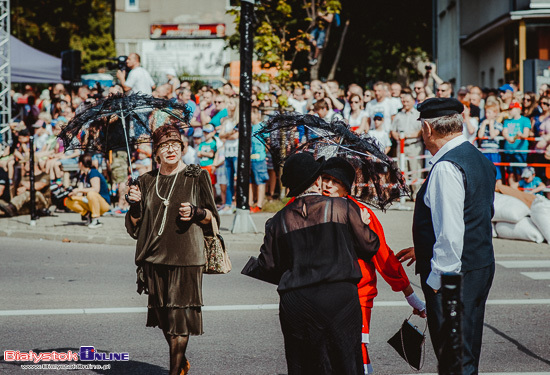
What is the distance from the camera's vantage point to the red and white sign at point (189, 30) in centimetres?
5647

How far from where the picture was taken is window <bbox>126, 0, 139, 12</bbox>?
A: 56938 mm

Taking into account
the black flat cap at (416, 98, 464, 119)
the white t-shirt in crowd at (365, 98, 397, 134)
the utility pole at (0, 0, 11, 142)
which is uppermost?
the utility pole at (0, 0, 11, 142)

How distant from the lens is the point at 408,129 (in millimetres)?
16375

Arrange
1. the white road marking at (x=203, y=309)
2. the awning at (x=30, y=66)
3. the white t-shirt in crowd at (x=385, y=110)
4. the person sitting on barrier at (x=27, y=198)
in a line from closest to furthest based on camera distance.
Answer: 1. the white road marking at (x=203, y=309)
2. the person sitting on barrier at (x=27, y=198)
3. the white t-shirt in crowd at (x=385, y=110)
4. the awning at (x=30, y=66)

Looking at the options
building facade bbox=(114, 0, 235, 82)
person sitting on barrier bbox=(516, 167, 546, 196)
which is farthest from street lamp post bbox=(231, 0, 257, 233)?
building facade bbox=(114, 0, 235, 82)

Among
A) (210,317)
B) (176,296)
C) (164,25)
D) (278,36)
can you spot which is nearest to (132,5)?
(164,25)

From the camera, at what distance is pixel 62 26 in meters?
48.6

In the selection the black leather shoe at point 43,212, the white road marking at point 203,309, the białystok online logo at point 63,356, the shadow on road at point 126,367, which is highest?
the black leather shoe at point 43,212

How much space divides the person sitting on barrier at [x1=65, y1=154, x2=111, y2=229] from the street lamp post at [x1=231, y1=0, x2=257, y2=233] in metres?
2.58

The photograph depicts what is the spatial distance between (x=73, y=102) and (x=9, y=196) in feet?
17.4

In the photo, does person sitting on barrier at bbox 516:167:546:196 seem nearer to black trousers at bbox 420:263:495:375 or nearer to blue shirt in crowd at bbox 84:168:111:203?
blue shirt in crowd at bbox 84:168:111:203

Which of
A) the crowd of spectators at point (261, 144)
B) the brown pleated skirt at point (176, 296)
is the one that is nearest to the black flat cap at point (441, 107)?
the brown pleated skirt at point (176, 296)

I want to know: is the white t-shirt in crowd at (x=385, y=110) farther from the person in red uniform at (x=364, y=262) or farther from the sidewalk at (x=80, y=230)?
the person in red uniform at (x=364, y=262)

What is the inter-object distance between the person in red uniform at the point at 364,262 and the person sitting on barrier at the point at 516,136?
10908 mm
